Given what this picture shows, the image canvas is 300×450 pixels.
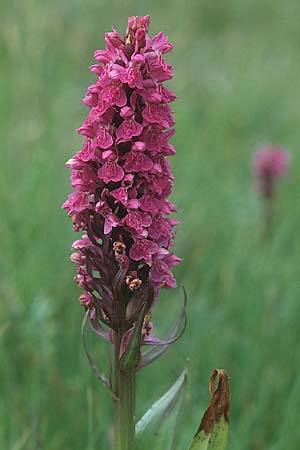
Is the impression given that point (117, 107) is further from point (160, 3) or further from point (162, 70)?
point (160, 3)

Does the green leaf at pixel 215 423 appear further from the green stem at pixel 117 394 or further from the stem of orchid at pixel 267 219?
the stem of orchid at pixel 267 219

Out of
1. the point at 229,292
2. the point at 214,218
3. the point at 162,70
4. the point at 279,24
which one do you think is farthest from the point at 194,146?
the point at 279,24

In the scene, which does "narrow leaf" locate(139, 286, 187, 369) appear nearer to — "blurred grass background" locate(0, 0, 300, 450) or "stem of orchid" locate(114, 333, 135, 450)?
"stem of orchid" locate(114, 333, 135, 450)

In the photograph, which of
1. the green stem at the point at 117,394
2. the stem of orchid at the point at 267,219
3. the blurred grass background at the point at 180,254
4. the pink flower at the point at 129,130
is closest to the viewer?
the pink flower at the point at 129,130

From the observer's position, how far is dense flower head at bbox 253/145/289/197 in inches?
155

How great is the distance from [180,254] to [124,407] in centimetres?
204

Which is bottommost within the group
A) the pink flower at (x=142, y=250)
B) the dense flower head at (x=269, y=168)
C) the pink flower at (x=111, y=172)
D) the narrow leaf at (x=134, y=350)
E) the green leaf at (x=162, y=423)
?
the green leaf at (x=162, y=423)

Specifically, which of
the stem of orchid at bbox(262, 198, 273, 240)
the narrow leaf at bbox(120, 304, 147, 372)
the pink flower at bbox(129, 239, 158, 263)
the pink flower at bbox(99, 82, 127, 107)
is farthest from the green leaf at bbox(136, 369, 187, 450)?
the stem of orchid at bbox(262, 198, 273, 240)

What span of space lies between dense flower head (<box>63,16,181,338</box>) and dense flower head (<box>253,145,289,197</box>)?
2.19 metres

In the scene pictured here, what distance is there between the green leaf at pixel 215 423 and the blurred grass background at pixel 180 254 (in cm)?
A: 40

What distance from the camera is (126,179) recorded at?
173 cm

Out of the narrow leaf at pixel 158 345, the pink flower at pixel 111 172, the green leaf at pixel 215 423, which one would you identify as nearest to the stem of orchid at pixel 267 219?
the narrow leaf at pixel 158 345

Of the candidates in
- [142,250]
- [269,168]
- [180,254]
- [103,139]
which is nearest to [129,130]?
[103,139]

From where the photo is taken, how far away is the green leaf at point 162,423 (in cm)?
188
